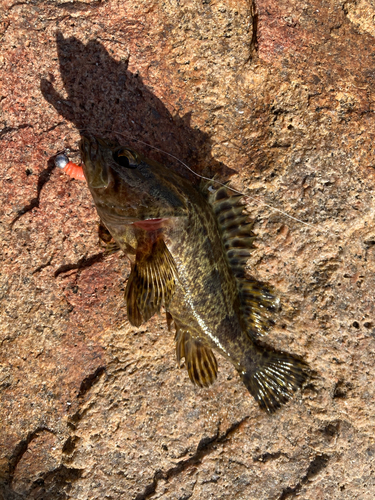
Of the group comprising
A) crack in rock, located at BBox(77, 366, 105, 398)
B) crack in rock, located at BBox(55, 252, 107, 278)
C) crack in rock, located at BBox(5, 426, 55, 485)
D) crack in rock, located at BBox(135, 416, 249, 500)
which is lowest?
crack in rock, located at BBox(135, 416, 249, 500)

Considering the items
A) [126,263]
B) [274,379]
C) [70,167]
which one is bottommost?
[274,379]

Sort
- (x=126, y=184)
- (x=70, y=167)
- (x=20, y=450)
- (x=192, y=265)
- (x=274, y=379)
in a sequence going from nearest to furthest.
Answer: (x=126, y=184) → (x=192, y=265) → (x=70, y=167) → (x=20, y=450) → (x=274, y=379)

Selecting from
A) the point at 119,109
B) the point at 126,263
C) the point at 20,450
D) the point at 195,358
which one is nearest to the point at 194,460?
the point at 195,358

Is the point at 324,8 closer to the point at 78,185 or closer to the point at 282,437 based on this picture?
the point at 78,185

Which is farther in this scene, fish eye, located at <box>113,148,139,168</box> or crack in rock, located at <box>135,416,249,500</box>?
crack in rock, located at <box>135,416,249,500</box>

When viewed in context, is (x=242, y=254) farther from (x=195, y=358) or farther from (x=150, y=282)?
(x=195, y=358)

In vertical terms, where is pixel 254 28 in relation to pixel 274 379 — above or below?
above

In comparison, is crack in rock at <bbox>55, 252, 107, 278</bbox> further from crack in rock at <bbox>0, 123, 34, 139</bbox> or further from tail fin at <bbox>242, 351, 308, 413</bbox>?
tail fin at <bbox>242, 351, 308, 413</bbox>

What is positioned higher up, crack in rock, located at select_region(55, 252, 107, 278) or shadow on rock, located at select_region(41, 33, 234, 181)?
shadow on rock, located at select_region(41, 33, 234, 181)

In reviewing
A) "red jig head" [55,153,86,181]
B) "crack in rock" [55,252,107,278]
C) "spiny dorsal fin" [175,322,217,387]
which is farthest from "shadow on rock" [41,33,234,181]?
"spiny dorsal fin" [175,322,217,387]
